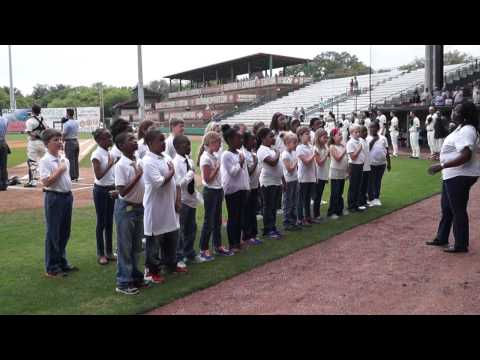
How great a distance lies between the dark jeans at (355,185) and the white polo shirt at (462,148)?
9.91 feet

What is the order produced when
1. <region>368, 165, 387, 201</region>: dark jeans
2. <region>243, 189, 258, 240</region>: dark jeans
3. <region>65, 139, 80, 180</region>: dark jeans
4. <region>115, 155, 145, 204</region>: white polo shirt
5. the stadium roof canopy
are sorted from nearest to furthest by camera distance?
<region>115, 155, 145, 204</region>: white polo shirt → <region>243, 189, 258, 240</region>: dark jeans → <region>368, 165, 387, 201</region>: dark jeans → <region>65, 139, 80, 180</region>: dark jeans → the stadium roof canopy

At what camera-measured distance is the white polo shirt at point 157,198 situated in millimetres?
5172

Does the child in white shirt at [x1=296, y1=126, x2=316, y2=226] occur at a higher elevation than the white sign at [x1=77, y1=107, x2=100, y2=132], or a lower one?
lower

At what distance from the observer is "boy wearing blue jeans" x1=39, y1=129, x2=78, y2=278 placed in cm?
566

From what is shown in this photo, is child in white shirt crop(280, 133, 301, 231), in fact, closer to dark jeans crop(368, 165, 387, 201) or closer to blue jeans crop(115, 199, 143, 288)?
dark jeans crop(368, 165, 387, 201)

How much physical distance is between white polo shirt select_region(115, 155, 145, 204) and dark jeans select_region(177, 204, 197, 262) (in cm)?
98

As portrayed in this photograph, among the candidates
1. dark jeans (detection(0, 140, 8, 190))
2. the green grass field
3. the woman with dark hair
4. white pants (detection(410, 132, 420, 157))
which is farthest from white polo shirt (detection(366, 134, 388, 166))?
white pants (detection(410, 132, 420, 157))

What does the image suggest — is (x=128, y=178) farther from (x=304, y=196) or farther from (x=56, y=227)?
(x=304, y=196)

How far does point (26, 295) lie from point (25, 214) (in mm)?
4998

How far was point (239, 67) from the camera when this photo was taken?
5747cm

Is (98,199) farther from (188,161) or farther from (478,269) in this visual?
(478,269)

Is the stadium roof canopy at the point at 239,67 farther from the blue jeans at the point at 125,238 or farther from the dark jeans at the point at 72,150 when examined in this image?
the blue jeans at the point at 125,238

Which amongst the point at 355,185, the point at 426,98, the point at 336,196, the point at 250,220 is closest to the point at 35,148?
the point at 250,220

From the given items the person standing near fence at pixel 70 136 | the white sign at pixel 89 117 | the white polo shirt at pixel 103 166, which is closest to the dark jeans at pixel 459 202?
the white polo shirt at pixel 103 166
